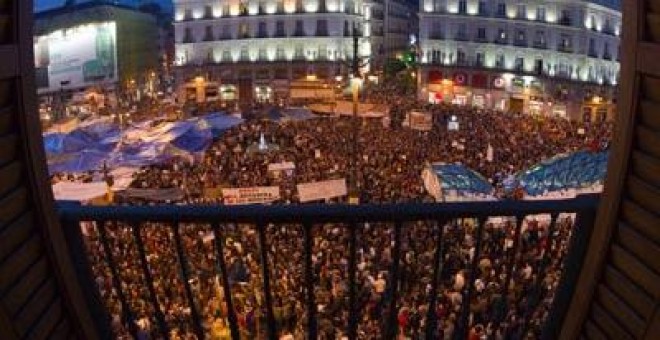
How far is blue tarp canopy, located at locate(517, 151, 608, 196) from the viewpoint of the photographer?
16.0m

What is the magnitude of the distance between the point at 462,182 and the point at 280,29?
64.6 metres

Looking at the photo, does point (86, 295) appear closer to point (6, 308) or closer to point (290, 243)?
point (6, 308)

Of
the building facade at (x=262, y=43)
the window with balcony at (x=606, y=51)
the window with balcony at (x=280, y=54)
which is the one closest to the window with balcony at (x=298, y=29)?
the building facade at (x=262, y=43)

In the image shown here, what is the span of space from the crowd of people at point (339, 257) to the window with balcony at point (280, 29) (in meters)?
45.2

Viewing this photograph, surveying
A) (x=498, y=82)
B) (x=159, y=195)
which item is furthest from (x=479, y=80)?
(x=159, y=195)

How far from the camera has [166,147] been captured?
2423 cm

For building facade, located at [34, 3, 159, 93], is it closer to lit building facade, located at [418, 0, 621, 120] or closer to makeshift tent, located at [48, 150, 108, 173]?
makeshift tent, located at [48, 150, 108, 173]

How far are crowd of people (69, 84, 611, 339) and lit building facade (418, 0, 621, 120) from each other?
104ft

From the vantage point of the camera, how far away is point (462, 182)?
1684 cm

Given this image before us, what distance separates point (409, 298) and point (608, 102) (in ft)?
189

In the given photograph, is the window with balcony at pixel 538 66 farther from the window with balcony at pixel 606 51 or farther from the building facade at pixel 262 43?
the building facade at pixel 262 43

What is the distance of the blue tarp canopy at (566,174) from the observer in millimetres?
15984

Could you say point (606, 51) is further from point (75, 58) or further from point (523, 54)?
point (75, 58)

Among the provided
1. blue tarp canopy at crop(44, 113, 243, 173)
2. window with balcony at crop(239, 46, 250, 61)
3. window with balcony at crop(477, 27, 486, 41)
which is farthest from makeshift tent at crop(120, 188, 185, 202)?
window with balcony at crop(239, 46, 250, 61)
